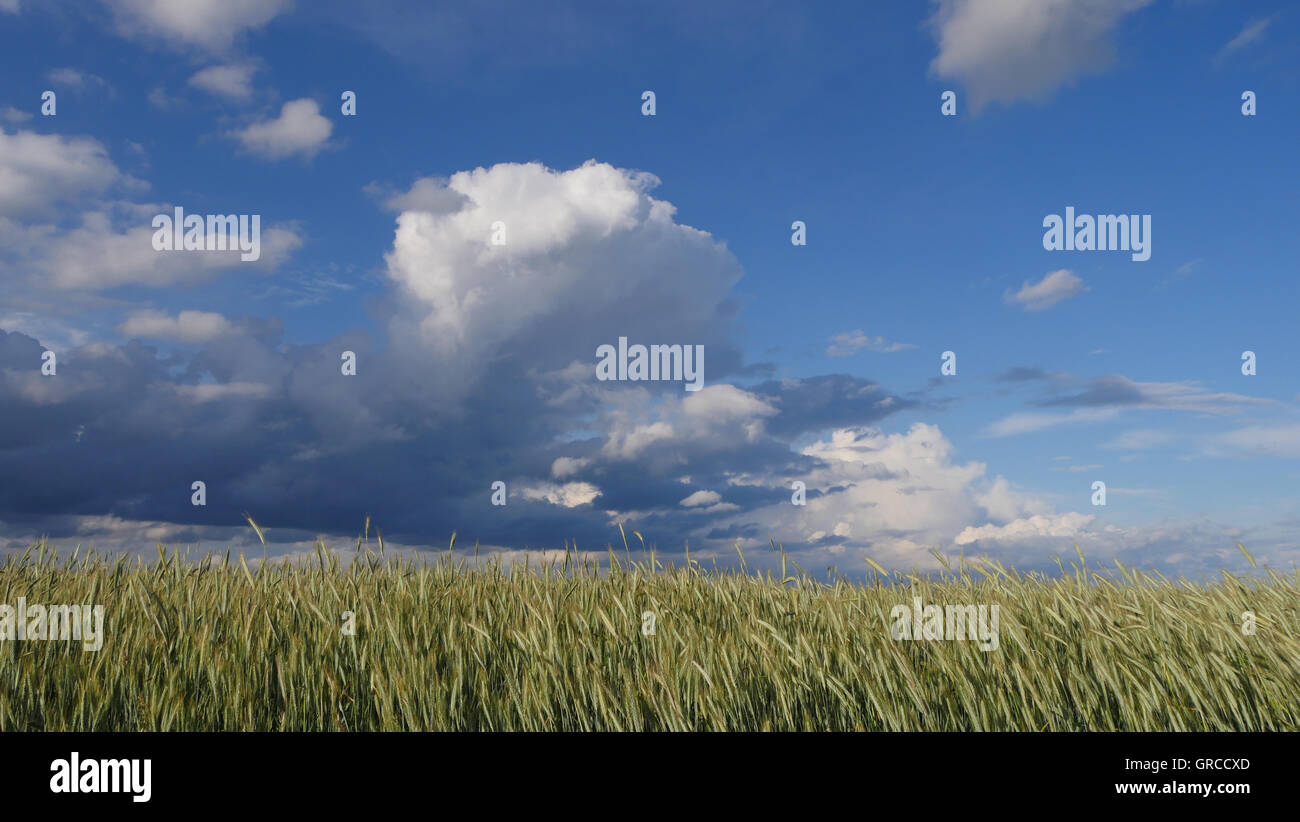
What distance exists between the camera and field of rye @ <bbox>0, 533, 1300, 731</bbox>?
4.00m

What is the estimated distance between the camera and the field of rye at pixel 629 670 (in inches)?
157

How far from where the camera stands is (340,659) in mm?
4598

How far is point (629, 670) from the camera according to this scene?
15.0 feet
